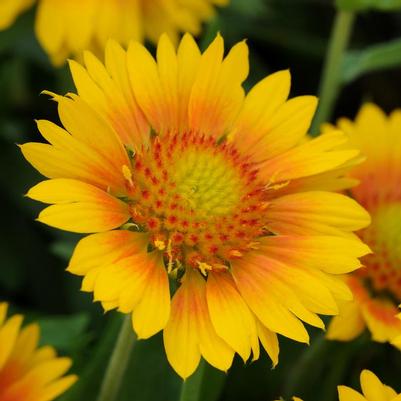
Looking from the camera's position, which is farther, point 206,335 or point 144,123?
point 144,123

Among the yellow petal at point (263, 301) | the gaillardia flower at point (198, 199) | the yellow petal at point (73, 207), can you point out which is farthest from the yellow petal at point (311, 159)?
the yellow petal at point (73, 207)

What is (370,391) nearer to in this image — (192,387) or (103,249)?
(192,387)

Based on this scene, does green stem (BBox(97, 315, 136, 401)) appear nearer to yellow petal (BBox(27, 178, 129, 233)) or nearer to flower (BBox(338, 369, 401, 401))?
yellow petal (BBox(27, 178, 129, 233))

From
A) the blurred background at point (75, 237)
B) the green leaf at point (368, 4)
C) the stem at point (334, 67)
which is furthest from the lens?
the stem at point (334, 67)

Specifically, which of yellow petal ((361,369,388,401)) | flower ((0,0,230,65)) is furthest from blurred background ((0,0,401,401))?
yellow petal ((361,369,388,401))

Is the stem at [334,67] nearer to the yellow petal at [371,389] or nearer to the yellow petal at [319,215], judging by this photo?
the yellow petal at [319,215]

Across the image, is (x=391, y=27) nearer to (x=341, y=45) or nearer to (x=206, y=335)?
(x=341, y=45)

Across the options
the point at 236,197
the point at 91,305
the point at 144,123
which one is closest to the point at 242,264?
the point at 236,197
